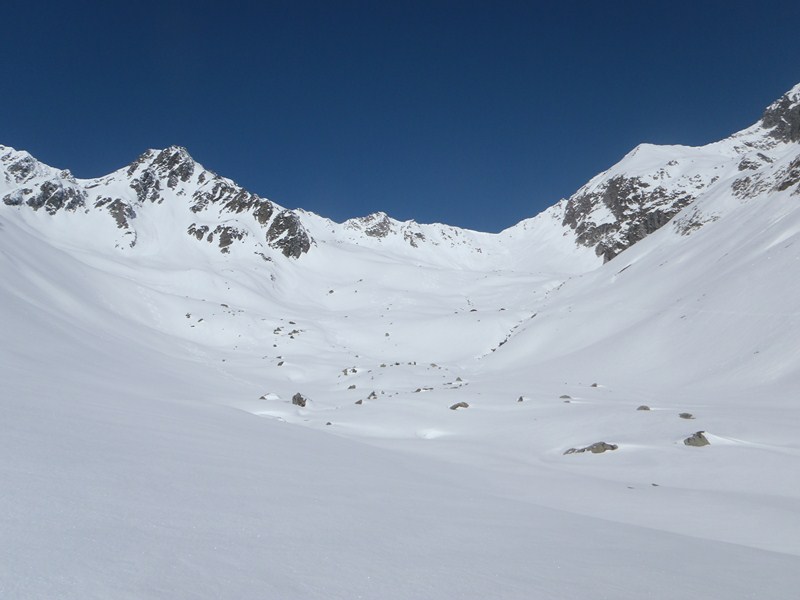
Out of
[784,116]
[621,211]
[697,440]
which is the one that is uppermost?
[784,116]

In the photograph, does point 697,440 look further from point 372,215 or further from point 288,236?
point 372,215

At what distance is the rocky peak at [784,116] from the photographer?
10788cm

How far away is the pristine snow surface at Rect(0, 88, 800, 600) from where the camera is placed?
11.7 feet

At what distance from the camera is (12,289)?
74.9ft

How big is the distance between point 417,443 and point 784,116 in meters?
144

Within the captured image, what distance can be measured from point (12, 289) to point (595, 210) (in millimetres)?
117989

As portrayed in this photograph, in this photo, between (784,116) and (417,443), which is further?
(784,116)

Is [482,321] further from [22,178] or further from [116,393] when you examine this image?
[22,178]

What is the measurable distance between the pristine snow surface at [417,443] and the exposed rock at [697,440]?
0.81ft

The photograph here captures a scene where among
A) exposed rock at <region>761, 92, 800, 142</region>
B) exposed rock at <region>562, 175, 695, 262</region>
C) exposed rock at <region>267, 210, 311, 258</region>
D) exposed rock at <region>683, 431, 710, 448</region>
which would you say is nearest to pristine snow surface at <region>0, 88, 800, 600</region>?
exposed rock at <region>683, 431, 710, 448</region>

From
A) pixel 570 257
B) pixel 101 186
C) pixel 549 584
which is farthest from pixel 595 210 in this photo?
pixel 549 584

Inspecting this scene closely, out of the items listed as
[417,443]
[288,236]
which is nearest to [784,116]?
[288,236]

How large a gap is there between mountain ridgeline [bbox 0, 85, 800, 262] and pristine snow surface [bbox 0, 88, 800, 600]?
2066cm

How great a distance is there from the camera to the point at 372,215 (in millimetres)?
139375
